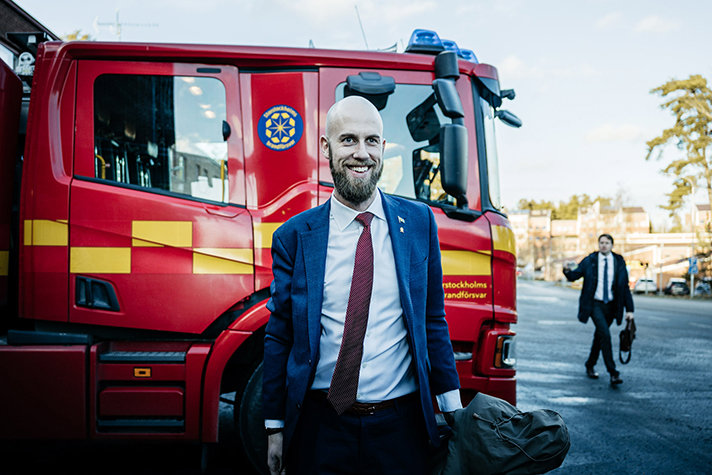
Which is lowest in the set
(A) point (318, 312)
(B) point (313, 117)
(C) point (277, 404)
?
(C) point (277, 404)

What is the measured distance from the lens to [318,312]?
1.91 m

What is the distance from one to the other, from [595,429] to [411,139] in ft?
11.1

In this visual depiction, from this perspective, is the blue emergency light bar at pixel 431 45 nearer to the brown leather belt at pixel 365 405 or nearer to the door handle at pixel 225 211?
the door handle at pixel 225 211

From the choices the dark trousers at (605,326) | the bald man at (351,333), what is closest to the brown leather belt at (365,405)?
the bald man at (351,333)

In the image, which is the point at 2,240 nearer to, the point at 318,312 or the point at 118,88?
the point at 118,88

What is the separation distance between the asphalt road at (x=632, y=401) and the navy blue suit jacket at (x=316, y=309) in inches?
105

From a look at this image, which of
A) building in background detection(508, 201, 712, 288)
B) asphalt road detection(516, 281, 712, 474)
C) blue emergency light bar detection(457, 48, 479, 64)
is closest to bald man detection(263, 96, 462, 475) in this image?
blue emergency light bar detection(457, 48, 479, 64)

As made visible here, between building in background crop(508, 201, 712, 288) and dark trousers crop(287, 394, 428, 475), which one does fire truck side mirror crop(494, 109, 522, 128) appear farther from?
building in background crop(508, 201, 712, 288)

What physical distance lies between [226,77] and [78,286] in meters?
1.60

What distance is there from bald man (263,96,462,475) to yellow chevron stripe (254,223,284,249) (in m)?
1.46

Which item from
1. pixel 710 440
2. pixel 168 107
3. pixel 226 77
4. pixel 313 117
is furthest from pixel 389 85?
pixel 710 440

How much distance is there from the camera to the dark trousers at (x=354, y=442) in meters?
1.90

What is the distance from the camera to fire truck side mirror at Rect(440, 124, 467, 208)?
3.31 meters

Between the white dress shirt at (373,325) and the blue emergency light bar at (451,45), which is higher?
the blue emergency light bar at (451,45)
